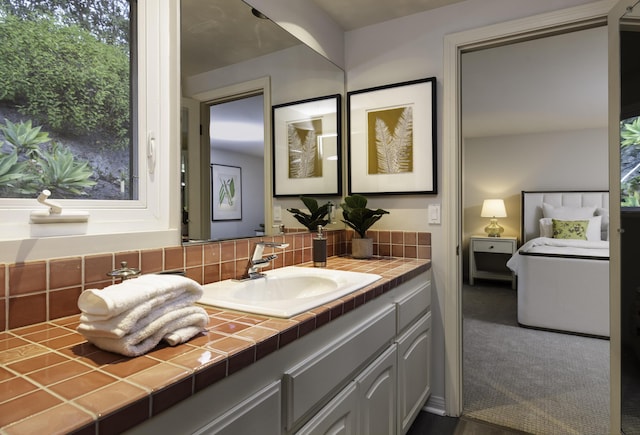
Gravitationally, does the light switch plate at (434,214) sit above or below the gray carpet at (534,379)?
above

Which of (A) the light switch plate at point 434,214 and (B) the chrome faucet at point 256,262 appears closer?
(B) the chrome faucet at point 256,262

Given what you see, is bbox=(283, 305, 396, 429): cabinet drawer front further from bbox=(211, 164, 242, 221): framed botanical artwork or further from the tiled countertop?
bbox=(211, 164, 242, 221): framed botanical artwork

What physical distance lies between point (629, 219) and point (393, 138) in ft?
3.86

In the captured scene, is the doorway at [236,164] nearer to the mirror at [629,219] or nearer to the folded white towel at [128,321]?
the folded white towel at [128,321]

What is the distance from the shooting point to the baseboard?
206 centimetres

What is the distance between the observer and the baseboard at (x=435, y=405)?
2.06 meters

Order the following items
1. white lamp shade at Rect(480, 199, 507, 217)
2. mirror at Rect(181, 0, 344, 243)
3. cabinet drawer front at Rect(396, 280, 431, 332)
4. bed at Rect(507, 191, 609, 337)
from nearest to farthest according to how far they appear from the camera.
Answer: mirror at Rect(181, 0, 344, 243)
cabinet drawer front at Rect(396, 280, 431, 332)
bed at Rect(507, 191, 609, 337)
white lamp shade at Rect(480, 199, 507, 217)

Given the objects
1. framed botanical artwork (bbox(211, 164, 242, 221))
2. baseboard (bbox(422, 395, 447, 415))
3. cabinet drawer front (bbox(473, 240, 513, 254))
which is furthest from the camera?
cabinet drawer front (bbox(473, 240, 513, 254))

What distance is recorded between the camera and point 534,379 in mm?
2455

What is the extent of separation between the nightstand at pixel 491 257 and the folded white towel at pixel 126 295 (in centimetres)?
516

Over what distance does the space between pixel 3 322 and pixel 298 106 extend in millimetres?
1579

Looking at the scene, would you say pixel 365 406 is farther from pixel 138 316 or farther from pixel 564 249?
pixel 564 249

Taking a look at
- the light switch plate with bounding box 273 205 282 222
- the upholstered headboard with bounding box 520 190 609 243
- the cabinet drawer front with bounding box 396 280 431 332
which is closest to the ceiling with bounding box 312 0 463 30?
the light switch plate with bounding box 273 205 282 222

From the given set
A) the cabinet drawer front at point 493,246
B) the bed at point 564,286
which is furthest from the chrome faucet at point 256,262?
the cabinet drawer front at point 493,246
